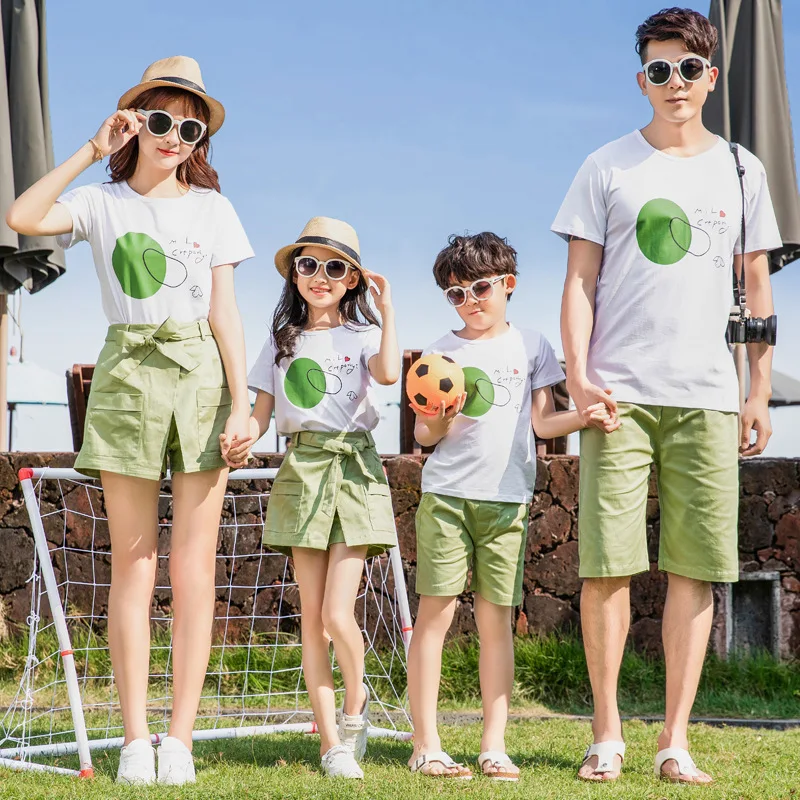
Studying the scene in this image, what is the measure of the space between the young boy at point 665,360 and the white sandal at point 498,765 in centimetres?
24

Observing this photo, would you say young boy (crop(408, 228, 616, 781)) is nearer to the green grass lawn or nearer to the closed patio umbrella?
the green grass lawn

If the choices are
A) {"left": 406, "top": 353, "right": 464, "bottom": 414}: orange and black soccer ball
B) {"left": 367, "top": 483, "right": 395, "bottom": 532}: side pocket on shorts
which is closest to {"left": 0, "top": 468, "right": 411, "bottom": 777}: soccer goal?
{"left": 367, "top": 483, "right": 395, "bottom": 532}: side pocket on shorts

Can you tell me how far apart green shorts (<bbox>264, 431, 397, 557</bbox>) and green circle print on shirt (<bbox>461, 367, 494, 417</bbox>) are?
1.31 feet

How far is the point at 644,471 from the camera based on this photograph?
11.0ft

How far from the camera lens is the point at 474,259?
3.77 meters

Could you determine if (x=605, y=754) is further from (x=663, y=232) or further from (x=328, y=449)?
(x=663, y=232)

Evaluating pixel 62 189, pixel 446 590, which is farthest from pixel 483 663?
pixel 62 189

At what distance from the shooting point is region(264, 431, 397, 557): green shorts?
3.59 meters

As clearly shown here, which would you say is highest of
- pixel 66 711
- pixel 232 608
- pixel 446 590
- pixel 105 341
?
pixel 105 341

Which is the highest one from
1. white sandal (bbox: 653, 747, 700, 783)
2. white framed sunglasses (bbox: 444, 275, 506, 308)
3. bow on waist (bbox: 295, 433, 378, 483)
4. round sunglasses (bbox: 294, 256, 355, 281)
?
round sunglasses (bbox: 294, 256, 355, 281)

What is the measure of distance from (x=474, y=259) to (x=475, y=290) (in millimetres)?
114

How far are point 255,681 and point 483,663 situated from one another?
213 cm

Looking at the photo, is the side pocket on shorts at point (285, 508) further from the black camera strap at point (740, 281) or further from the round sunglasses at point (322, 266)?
the black camera strap at point (740, 281)

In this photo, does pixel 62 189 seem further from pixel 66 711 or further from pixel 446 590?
pixel 66 711
